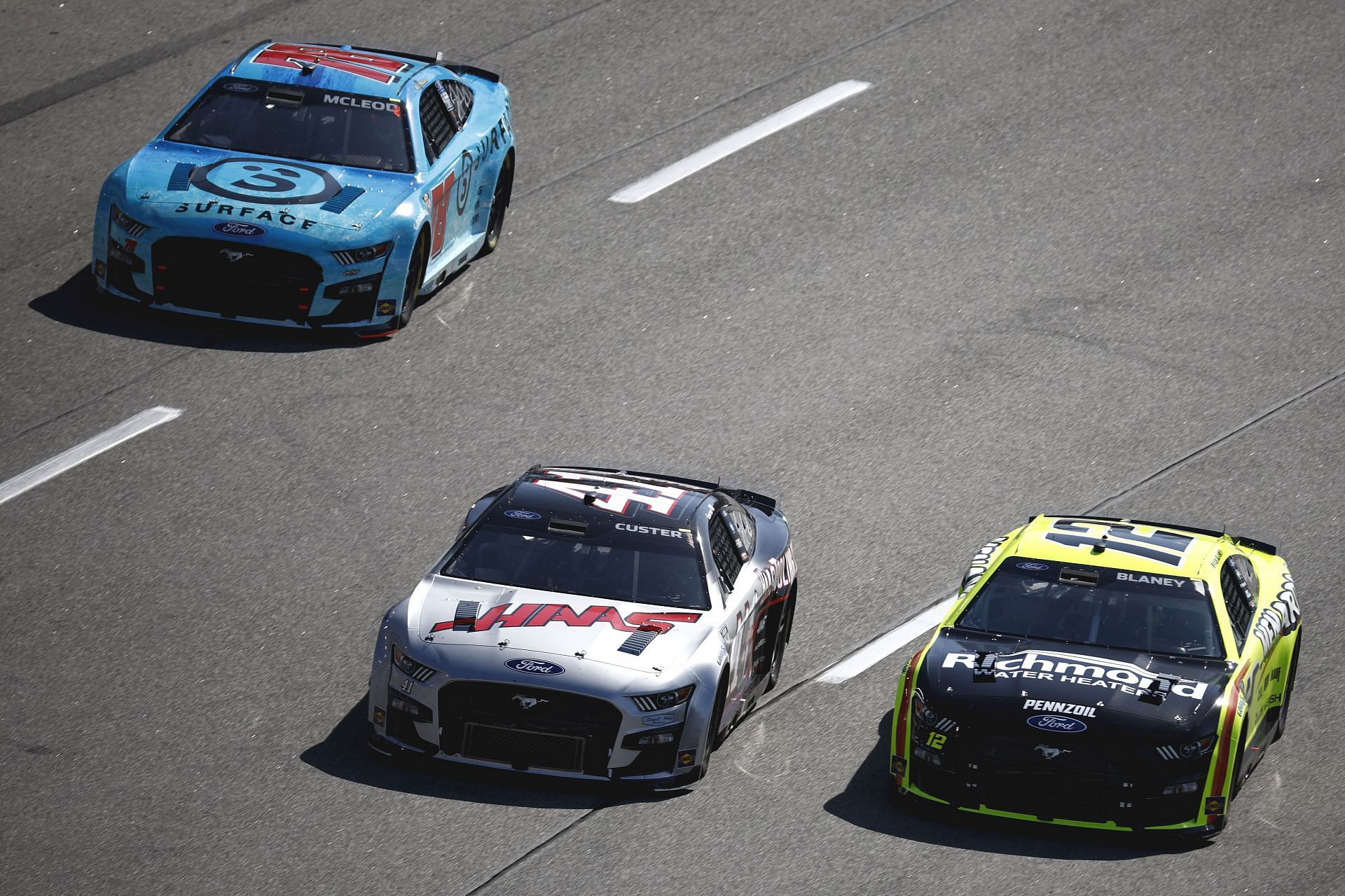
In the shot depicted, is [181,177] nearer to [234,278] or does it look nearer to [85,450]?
[234,278]

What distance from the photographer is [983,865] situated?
9.60 meters

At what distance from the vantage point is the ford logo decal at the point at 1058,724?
9.75m

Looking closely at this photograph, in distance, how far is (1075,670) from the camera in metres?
10.1

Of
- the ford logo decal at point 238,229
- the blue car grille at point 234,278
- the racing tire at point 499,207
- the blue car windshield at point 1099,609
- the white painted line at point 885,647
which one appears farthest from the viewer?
the racing tire at point 499,207

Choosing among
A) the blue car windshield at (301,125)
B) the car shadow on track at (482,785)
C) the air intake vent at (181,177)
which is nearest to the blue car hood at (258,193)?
the air intake vent at (181,177)

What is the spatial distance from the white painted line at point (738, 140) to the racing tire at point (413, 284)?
8.52 feet

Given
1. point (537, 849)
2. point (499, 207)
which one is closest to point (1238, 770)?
point (537, 849)

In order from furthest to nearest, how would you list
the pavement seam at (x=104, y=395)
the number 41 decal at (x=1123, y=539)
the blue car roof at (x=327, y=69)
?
1. the blue car roof at (x=327, y=69)
2. the pavement seam at (x=104, y=395)
3. the number 41 decal at (x=1123, y=539)

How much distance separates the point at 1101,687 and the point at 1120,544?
147cm

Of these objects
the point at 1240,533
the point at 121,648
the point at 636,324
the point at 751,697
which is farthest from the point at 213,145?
the point at 1240,533

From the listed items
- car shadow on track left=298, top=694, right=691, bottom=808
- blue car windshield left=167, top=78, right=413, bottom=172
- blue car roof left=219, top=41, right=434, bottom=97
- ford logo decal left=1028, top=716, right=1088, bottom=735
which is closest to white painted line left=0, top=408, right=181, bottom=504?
blue car windshield left=167, top=78, right=413, bottom=172

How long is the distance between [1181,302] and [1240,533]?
3282 millimetres

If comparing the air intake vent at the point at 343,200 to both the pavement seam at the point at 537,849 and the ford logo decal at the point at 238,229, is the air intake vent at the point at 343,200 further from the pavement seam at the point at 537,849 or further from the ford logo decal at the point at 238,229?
the pavement seam at the point at 537,849

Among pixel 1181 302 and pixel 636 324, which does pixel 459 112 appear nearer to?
pixel 636 324
